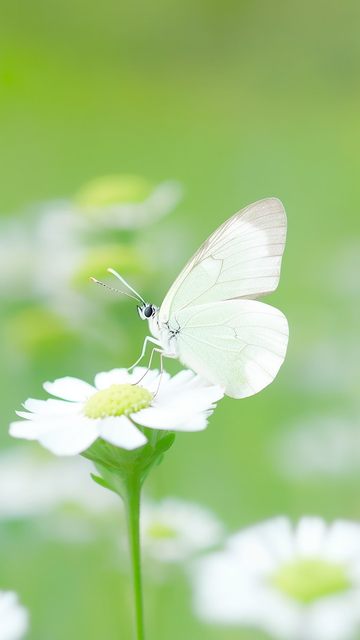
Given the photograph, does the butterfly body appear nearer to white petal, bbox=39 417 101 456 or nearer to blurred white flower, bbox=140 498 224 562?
white petal, bbox=39 417 101 456

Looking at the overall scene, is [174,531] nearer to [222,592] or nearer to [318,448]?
[222,592]

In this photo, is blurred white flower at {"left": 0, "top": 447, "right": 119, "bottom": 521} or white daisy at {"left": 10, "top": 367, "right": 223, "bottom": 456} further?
blurred white flower at {"left": 0, "top": 447, "right": 119, "bottom": 521}

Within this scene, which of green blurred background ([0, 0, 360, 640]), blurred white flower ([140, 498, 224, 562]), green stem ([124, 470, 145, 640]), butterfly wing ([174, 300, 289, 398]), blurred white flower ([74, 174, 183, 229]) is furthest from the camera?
green blurred background ([0, 0, 360, 640])

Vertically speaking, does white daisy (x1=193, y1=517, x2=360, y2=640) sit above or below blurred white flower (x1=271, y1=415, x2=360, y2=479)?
below

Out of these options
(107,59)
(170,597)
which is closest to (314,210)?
(107,59)

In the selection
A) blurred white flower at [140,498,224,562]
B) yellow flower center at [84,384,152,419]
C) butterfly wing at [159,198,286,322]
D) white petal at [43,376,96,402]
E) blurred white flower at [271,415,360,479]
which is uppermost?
blurred white flower at [271,415,360,479]

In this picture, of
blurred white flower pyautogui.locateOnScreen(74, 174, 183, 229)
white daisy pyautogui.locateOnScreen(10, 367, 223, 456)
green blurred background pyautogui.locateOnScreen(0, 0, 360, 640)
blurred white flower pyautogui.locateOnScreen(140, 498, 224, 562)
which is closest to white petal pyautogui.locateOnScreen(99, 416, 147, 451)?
white daisy pyautogui.locateOnScreen(10, 367, 223, 456)

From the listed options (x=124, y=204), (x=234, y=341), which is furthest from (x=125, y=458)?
(x=124, y=204)
